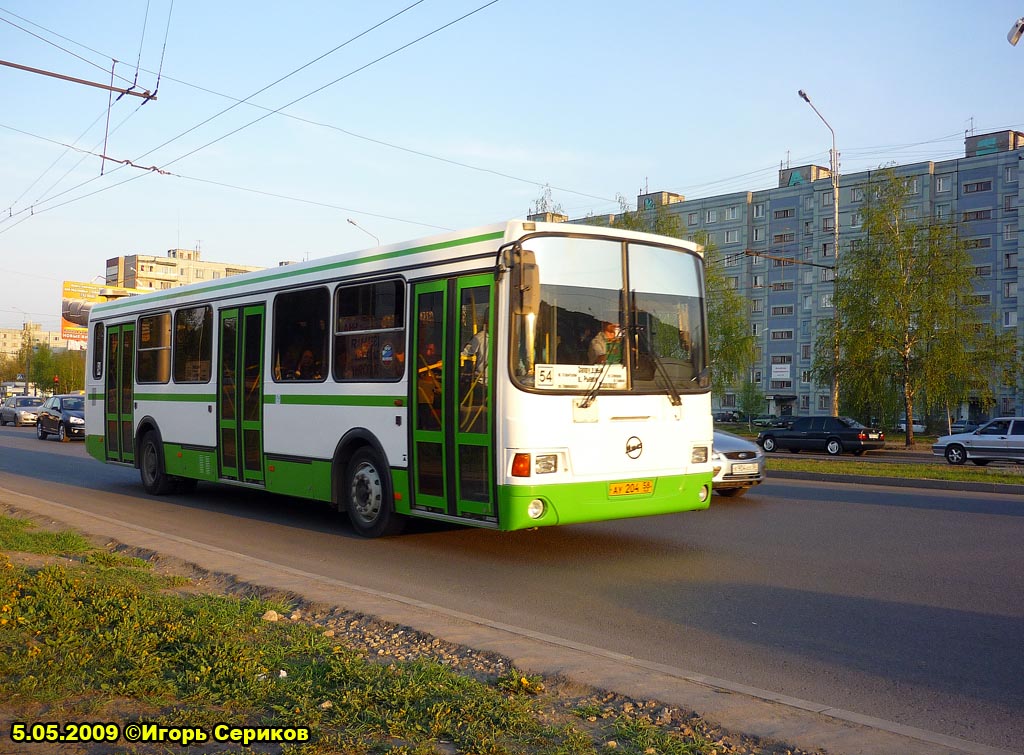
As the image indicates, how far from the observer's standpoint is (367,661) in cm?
547

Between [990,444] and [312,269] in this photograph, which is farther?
[990,444]

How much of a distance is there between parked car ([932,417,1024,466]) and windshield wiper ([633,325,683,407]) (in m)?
23.1

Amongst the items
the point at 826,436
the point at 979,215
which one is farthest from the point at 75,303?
the point at 979,215

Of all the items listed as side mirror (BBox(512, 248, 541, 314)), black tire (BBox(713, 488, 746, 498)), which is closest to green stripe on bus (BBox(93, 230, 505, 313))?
side mirror (BBox(512, 248, 541, 314))

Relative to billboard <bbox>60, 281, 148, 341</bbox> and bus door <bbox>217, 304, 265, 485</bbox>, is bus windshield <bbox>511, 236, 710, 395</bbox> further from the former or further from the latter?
billboard <bbox>60, 281, 148, 341</bbox>

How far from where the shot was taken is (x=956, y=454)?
30234mm

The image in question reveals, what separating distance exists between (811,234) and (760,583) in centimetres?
8327

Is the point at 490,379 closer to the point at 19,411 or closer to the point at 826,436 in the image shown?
the point at 826,436

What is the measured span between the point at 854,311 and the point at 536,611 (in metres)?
35.1

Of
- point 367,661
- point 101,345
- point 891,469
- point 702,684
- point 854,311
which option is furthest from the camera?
point 854,311

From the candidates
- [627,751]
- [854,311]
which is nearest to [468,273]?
[627,751]

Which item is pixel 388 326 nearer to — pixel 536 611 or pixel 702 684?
pixel 536 611

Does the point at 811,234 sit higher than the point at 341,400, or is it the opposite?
the point at 811,234

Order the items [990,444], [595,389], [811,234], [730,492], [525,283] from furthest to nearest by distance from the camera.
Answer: [811,234] < [990,444] < [730,492] < [595,389] < [525,283]
